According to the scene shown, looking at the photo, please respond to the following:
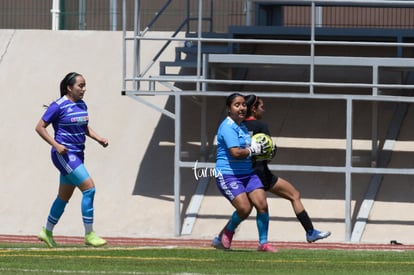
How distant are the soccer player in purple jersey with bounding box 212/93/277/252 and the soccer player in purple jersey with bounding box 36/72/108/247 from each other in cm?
146

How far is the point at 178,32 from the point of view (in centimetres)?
2030

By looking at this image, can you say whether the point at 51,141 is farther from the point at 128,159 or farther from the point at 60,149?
the point at 128,159

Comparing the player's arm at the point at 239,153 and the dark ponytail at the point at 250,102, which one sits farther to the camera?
the dark ponytail at the point at 250,102

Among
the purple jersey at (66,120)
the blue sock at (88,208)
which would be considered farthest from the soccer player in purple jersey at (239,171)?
the purple jersey at (66,120)

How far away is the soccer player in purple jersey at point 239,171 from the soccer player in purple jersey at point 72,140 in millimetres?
1462

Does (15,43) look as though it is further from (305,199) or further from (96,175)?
(305,199)

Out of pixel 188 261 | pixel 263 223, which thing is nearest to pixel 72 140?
pixel 263 223

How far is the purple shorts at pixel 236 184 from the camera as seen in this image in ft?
43.2

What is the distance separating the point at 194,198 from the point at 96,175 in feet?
5.17

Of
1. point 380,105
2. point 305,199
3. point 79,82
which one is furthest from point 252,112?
point 380,105

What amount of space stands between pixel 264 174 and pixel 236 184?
77 centimetres

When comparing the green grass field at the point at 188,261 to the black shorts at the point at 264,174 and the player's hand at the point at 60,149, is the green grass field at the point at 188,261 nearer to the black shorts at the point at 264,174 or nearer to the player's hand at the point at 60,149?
the black shorts at the point at 264,174

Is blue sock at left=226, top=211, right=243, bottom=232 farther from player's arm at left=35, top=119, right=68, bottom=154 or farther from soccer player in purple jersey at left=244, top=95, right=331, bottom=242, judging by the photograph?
player's arm at left=35, top=119, right=68, bottom=154

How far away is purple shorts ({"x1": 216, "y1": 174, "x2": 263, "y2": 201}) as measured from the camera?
43.2 feet
